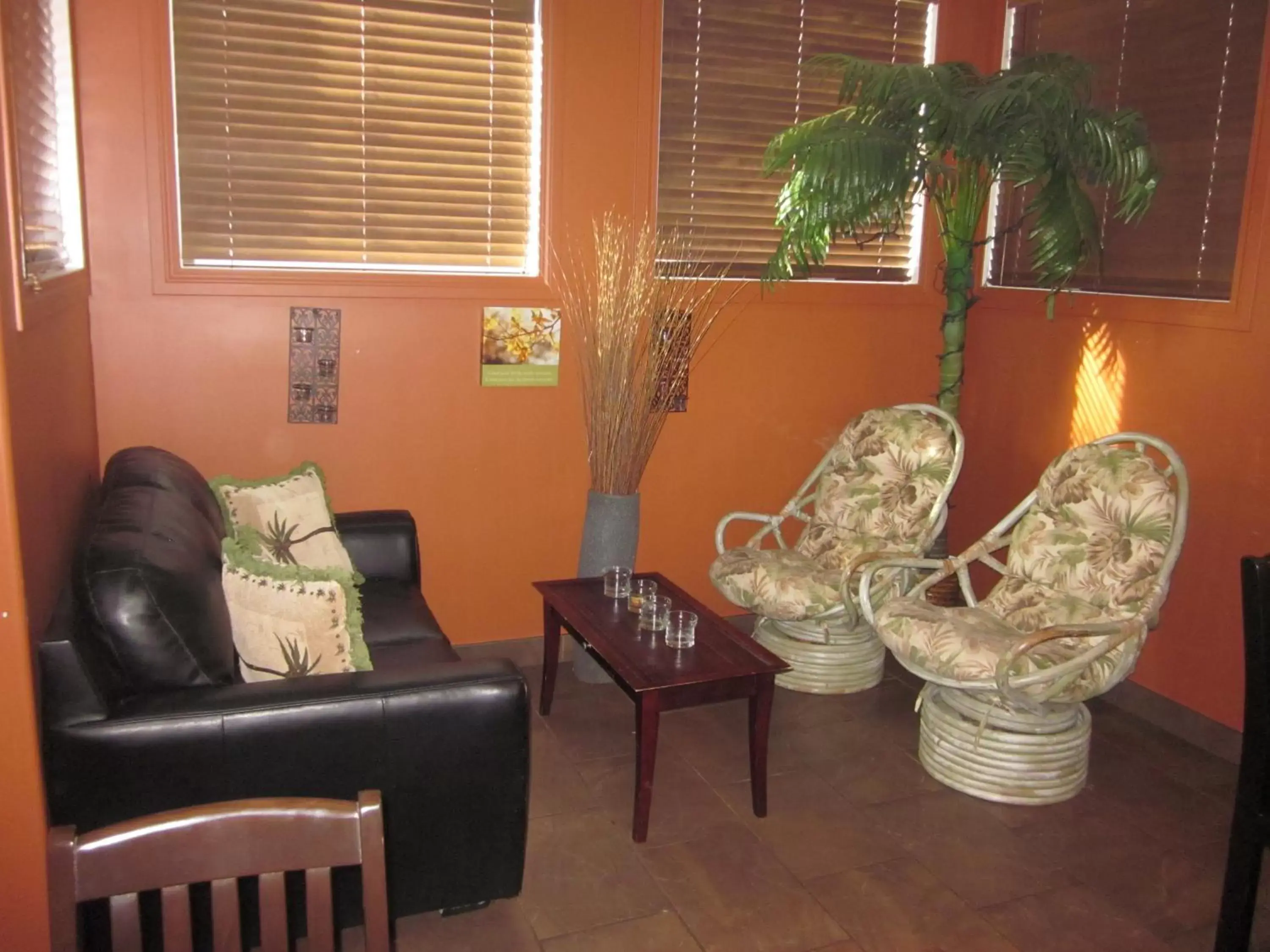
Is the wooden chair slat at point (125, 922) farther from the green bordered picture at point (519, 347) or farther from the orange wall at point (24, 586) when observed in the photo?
the green bordered picture at point (519, 347)

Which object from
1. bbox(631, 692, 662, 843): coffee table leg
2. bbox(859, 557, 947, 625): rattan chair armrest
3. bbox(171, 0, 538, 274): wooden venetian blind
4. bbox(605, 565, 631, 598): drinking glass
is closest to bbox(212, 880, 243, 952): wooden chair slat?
bbox(631, 692, 662, 843): coffee table leg

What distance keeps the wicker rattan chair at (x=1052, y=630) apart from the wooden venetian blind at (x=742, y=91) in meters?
1.49

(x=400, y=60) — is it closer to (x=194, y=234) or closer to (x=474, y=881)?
(x=194, y=234)

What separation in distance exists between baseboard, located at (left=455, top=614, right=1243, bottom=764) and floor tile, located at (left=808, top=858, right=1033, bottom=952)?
46.6 inches

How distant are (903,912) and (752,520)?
178cm

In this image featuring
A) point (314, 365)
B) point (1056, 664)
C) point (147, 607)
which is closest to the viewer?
point (147, 607)

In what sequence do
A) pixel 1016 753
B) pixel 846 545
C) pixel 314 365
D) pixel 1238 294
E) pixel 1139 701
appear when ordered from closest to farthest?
1. pixel 1016 753
2. pixel 1238 294
3. pixel 314 365
4. pixel 1139 701
5. pixel 846 545

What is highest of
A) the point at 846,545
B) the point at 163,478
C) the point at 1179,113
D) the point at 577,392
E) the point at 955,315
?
the point at 1179,113

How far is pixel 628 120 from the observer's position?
3.65 m

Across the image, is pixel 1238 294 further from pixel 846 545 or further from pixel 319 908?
pixel 319 908

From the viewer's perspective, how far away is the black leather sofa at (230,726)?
1.91 m

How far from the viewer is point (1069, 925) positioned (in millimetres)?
2422

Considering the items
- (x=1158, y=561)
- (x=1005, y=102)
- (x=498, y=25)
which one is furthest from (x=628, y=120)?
(x=1158, y=561)

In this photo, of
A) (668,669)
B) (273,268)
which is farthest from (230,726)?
(273,268)
